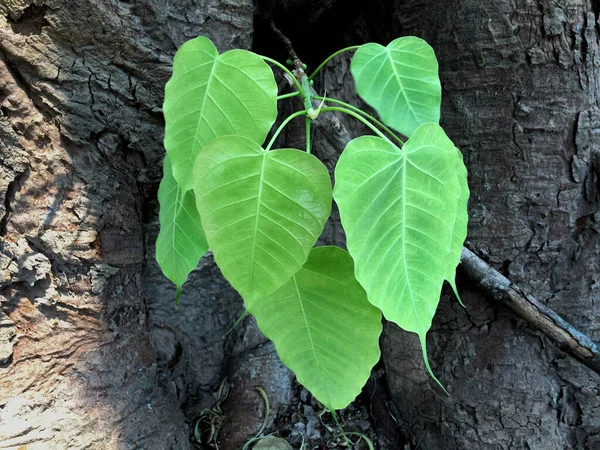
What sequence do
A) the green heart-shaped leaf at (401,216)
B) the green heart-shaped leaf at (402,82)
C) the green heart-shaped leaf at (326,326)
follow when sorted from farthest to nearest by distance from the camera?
the green heart-shaped leaf at (402,82)
the green heart-shaped leaf at (326,326)
the green heart-shaped leaf at (401,216)

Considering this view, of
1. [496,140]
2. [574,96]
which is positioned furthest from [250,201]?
[574,96]

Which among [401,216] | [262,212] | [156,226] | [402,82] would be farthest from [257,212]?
[156,226]

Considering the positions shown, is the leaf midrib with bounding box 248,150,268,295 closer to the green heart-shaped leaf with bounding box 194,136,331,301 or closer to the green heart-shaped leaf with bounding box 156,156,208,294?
the green heart-shaped leaf with bounding box 194,136,331,301

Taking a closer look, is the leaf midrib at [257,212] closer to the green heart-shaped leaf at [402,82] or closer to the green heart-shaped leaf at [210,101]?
the green heart-shaped leaf at [210,101]

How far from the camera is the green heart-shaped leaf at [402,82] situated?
0.79 metres

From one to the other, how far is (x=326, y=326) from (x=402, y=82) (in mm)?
462

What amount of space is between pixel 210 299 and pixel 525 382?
2.84ft

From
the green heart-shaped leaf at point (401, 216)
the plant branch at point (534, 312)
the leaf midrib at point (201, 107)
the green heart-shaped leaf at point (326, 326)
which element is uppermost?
the leaf midrib at point (201, 107)

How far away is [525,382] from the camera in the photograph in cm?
105

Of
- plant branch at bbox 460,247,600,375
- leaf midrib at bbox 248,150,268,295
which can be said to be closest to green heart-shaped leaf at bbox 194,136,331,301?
leaf midrib at bbox 248,150,268,295

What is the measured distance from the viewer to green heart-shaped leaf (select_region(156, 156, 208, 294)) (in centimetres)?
73

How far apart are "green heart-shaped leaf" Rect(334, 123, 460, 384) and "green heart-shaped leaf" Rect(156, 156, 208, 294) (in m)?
0.28

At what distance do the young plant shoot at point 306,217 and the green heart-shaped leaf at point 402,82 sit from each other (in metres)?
0.14

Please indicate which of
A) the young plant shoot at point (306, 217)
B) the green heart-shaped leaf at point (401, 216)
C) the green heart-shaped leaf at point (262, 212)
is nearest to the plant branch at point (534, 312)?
the young plant shoot at point (306, 217)
